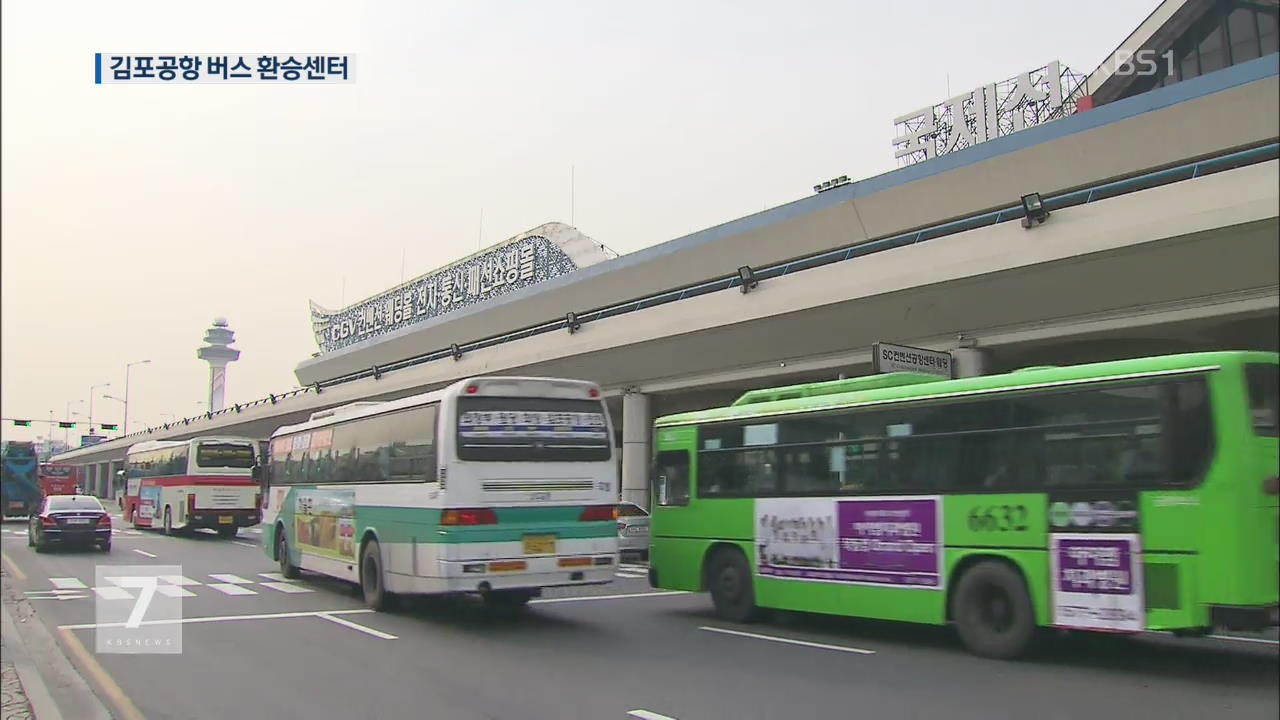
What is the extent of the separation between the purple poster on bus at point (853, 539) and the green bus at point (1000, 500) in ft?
0.07

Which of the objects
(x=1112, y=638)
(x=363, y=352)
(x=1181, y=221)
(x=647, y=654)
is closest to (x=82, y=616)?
(x=647, y=654)

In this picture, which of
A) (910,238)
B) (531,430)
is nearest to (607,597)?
(531,430)

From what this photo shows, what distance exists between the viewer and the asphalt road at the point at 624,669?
719 cm

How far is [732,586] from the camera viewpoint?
39.7 feet

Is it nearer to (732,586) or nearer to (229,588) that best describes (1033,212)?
(732,586)

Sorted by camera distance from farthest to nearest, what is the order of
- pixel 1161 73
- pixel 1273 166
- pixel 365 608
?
1. pixel 1161 73
2. pixel 365 608
3. pixel 1273 166

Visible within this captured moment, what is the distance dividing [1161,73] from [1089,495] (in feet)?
92.1

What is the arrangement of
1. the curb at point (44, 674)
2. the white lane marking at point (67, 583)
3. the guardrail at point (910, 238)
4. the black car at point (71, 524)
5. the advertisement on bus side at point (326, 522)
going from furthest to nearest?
the black car at point (71, 524) → the white lane marking at point (67, 583) → the advertisement on bus side at point (326, 522) → the curb at point (44, 674) → the guardrail at point (910, 238)

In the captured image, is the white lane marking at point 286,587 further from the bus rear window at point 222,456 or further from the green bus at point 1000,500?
the bus rear window at point 222,456

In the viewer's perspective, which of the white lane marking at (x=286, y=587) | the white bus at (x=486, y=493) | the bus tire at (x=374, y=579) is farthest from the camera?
the white lane marking at (x=286, y=587)

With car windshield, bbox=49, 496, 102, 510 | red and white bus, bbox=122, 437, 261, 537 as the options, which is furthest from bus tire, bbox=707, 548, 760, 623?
red and white bus, bbox=122, 437, 261, 537

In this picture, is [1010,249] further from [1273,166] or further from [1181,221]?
[1273,166]

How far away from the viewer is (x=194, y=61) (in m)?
6.37
